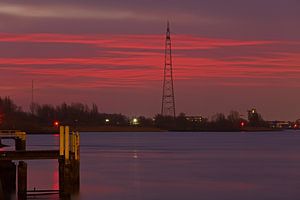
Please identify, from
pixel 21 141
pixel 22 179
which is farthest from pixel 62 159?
pixel 21 141

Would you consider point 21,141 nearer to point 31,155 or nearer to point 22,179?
point 31,155

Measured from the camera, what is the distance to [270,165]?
3361 inches

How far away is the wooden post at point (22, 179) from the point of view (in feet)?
121

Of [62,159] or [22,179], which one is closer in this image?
[22,179]

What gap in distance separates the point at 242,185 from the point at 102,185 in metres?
11.1

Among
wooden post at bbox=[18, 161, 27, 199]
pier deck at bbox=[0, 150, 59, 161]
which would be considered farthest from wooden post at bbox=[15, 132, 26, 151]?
wooden post at bbox=[18, 161, 27, 199]

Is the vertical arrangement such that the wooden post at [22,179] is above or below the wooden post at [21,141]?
below

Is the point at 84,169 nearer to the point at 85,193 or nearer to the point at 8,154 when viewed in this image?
the point at 85,193

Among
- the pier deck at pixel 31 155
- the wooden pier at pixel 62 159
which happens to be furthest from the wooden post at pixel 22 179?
the pier deck at pixel 31 155

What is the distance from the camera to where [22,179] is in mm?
37156

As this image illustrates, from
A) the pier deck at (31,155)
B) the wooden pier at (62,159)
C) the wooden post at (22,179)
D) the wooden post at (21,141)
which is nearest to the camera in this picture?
the wooden post at (22,179)

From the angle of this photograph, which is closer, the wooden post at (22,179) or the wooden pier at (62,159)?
the wooden post at (22,179)

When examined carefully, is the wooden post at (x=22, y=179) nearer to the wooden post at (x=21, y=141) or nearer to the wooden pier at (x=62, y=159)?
the wooden pier at (x=62, y=159)

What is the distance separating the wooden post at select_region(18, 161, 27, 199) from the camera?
36.8 metres
